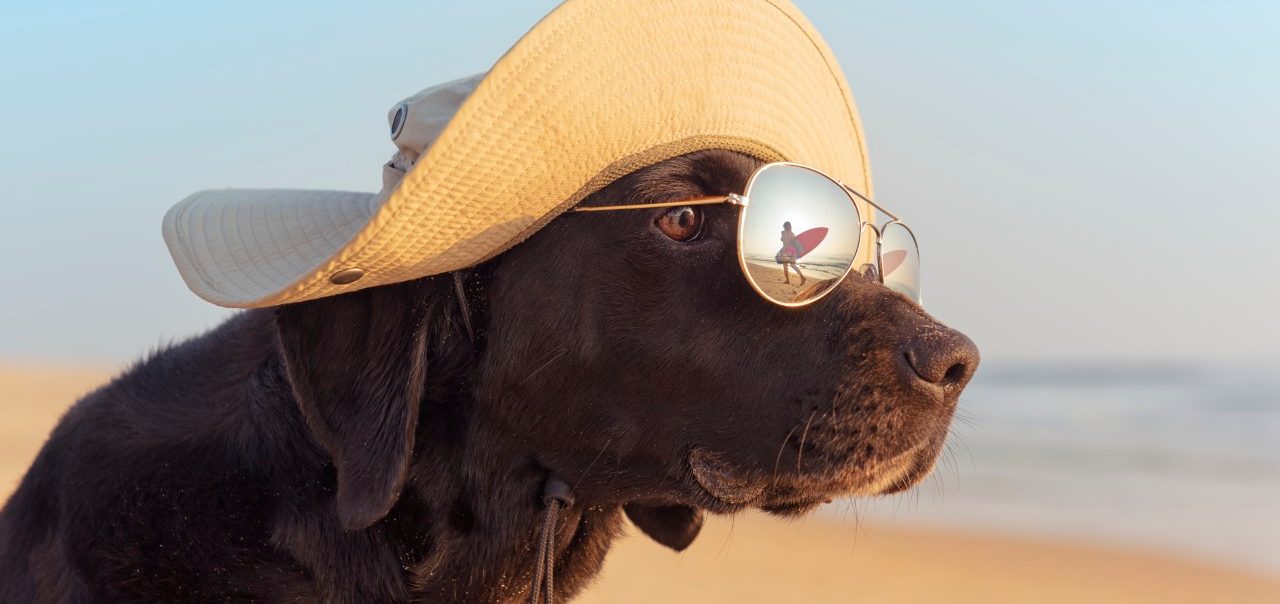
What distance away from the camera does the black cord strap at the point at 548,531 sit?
8.68ft

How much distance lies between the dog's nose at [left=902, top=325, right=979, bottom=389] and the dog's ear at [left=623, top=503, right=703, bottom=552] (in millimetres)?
972

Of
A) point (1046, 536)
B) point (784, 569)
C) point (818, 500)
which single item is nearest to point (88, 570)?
point (818, 500)

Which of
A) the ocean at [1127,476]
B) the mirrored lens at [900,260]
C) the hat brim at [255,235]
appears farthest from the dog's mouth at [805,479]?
the ocean at [1127,476]

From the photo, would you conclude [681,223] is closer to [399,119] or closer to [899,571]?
[399,119]

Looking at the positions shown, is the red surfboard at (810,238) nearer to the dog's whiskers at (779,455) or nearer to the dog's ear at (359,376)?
the dog's whiskers at (779,455)

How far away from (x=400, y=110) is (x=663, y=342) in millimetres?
822

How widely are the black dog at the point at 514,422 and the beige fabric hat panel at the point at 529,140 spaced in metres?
0.09

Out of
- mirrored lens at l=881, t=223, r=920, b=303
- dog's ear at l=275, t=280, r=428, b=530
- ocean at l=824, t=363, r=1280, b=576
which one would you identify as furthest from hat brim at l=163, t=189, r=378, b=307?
ocean at l=824, t=363, r=1280, b=576

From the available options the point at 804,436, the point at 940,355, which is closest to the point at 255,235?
the point at 804,436

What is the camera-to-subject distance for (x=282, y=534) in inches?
101

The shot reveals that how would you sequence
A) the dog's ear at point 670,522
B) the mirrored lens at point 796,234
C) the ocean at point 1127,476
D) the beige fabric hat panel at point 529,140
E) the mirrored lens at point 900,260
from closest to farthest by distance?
the beige fabric hat panel at point 529,140 < the mirrored lens at point 796,234 < the mirrored lens at point 900,260 < the dog's ear at point 670,522 < the ocean at point 1127,476

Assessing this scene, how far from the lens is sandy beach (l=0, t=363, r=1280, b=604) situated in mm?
7547

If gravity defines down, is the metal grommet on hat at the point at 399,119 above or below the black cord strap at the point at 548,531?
above

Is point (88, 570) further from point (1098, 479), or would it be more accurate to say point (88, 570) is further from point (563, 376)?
point (1098, 479)
